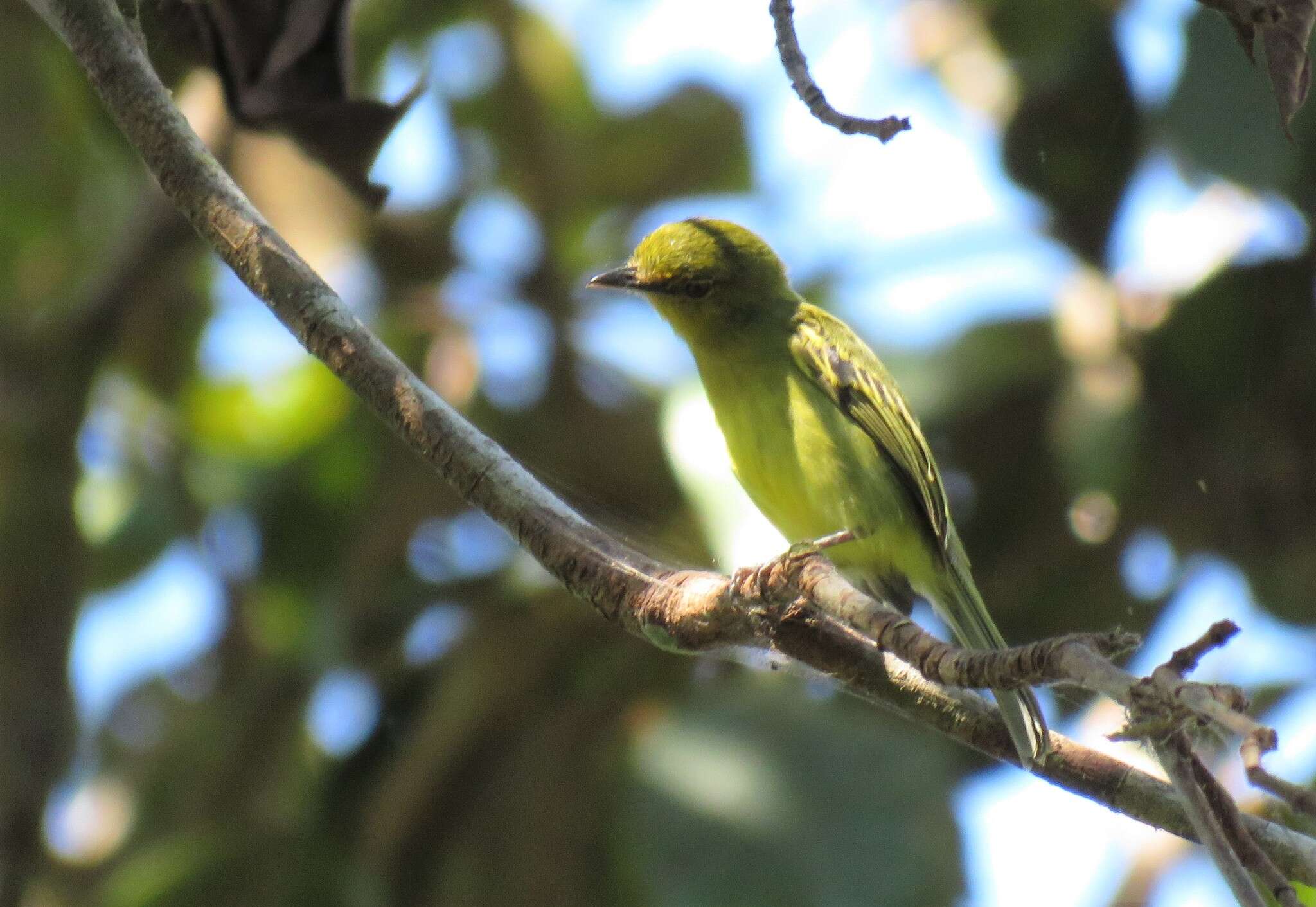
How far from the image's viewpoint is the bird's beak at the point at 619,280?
3.75 metres

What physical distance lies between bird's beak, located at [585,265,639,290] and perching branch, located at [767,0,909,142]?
177 centimetres

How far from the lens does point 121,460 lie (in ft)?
18.2

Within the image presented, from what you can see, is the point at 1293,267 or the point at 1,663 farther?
the point at 1293,267

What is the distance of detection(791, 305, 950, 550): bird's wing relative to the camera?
3.51 metres

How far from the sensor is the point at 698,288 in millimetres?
3805

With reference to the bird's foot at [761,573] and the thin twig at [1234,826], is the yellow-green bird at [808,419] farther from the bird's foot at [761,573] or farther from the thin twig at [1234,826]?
the thin twig at [1234,826]

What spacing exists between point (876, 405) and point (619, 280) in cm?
76

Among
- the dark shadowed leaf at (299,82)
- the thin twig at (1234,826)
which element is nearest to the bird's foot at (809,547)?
the thin twig at (1234,826)

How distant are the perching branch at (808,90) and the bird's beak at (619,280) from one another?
177cm

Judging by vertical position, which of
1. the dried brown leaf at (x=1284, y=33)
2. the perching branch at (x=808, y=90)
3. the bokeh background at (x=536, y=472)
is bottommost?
the bokeh background at (x=536, y=472)

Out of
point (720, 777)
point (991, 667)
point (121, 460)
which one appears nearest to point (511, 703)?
point (720, 777)

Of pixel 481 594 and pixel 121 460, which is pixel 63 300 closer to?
pixel 121 460

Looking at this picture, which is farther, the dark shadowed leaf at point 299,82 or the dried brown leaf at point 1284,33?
the dark shadowed leaf at point 299,82

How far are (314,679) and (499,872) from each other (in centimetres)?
89
